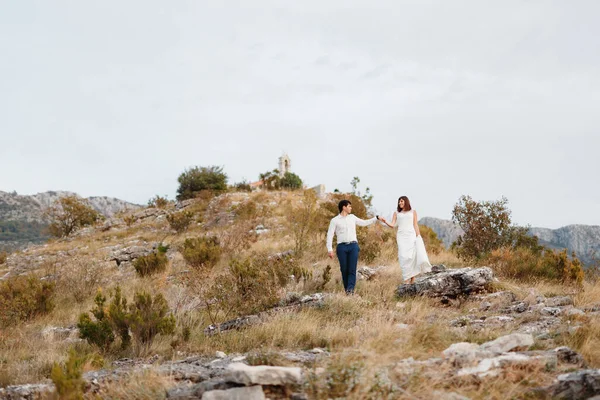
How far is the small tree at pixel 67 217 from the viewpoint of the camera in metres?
32.7

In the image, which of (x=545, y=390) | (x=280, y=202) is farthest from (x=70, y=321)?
(x=280, y=202)

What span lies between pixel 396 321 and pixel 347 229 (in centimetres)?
275

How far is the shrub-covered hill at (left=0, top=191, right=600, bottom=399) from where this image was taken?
3.68 m

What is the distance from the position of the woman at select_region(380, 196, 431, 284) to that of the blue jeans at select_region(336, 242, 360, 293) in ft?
3.31

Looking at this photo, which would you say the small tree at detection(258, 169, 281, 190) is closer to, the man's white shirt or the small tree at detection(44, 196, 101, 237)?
the small tree at detection(44, 196, 101, 237)

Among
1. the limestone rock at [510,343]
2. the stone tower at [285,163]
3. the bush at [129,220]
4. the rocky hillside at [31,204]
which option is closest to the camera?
the limestone rock at [510,343]

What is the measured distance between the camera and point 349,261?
886cm

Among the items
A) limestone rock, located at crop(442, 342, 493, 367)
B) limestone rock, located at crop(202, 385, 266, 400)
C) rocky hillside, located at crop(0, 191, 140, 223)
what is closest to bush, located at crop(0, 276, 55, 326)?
limestone rock, located at crop(202, 385, 266, 400)

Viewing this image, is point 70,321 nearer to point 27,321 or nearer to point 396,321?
point 27,321

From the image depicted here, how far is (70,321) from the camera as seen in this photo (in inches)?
351

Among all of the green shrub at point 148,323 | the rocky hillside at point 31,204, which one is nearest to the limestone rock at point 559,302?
the green shrub at point 148,323

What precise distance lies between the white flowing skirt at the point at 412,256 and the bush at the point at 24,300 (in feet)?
24.2

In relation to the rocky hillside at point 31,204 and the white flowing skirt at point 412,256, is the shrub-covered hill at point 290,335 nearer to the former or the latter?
the white flowing skirt at point 412,256

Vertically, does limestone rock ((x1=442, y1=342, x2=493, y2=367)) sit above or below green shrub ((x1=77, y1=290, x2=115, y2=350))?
above
